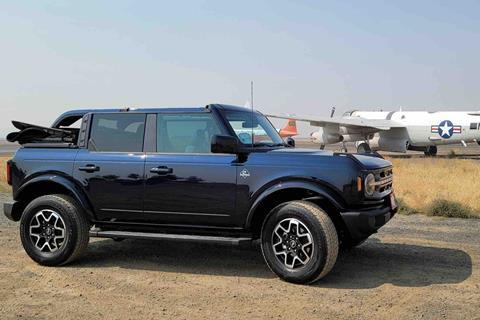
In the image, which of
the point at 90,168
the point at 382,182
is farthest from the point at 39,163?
the point at 382,182

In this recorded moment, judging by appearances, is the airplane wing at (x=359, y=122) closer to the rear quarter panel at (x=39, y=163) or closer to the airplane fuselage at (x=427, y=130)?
the airplane fuselage at (x=427, y=130)

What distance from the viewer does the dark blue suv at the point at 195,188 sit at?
543 cm

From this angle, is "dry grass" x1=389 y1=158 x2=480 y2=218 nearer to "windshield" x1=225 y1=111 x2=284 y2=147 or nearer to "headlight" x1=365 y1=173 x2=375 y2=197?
"windshield" x1=225 y1=111 x2=284 y2=147

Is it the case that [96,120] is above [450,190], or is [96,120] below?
above

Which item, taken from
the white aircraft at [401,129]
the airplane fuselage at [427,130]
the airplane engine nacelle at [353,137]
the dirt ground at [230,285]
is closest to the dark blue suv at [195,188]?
the dirt ground at [230,285]

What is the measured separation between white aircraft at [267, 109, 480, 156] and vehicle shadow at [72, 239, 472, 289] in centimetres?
2476

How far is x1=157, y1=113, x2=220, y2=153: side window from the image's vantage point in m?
6.10

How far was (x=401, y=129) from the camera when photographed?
111 ft

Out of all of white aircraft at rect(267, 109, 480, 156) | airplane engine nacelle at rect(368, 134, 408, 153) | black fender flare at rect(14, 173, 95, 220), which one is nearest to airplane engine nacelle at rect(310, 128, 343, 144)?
white aircraft at rect(267, 109, 480, 156)

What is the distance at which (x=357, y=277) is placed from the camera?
568 centimetres

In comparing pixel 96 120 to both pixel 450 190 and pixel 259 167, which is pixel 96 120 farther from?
pixel 450 190

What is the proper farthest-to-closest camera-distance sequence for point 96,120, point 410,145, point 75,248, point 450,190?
point 410,145 → point 450,190 → point 96,120 → point 75,248

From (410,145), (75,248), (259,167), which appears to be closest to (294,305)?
(259,167)

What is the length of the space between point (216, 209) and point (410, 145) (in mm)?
31435
